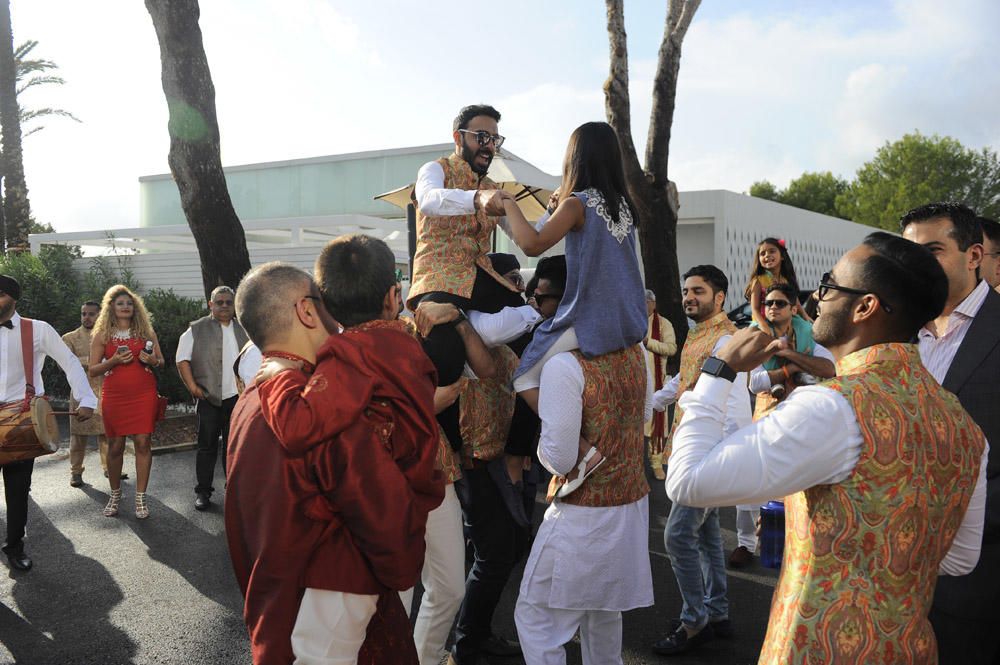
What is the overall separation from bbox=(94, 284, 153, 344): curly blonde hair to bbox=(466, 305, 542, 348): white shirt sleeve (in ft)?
18.2

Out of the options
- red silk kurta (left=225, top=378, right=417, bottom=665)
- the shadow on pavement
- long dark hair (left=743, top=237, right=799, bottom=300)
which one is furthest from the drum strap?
long dark hair (left=743, top=237, right=799, bottom=300)

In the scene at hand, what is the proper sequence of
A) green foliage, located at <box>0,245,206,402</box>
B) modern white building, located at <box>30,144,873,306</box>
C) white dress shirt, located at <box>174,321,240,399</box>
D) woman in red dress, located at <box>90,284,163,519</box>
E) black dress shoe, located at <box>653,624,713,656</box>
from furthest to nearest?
modern white building, located at <box>30,144,873,306</box> → green foliage, located at <box>0,245,206,402</box> → white dress shirt, located at <box>174,321,240,399</box> → woman in red dress, located at <box>90,284,163,519</box> → black dress shoe, located at <box>653,624,713,656</box>

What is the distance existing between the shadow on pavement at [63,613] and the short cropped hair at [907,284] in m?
4.27

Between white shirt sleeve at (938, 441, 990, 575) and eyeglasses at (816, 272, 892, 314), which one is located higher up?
eyeglasses at (816, 272, 892, 314)

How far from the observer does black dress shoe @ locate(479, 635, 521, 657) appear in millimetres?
4281

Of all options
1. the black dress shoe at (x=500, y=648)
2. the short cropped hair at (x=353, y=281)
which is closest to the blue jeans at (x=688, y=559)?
the black dress shoe at (x=500, y=648)

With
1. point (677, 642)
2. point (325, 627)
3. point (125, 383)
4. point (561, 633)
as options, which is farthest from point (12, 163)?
point (325, 627)

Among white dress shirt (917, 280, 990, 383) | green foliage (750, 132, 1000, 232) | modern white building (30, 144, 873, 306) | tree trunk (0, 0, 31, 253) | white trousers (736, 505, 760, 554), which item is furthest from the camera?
green foliage (750, 132, 1000, 232)

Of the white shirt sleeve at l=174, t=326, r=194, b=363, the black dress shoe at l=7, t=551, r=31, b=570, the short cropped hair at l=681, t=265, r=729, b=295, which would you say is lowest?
the black dress shoe at l=7, t=551, r=31, b=570

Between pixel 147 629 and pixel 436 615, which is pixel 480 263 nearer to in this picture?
pixel 436 615

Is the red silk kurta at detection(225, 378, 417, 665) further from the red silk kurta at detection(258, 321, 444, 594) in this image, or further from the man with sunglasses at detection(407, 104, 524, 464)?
the man with sunglasses at detection(407, 104, 524, 464)

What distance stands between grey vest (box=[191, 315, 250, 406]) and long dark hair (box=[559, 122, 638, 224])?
18.3ft

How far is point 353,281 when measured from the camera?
246cm

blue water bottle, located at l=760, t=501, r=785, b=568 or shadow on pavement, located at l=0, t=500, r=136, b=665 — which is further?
shadow on pavement, located at l=0, t=500, r=136, b=665
